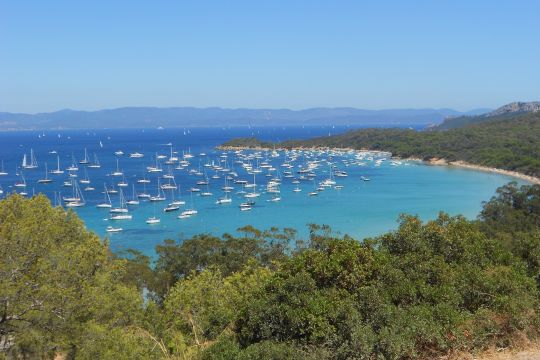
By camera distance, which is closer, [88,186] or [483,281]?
[483,281]

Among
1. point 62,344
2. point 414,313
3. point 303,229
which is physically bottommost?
point 303,229

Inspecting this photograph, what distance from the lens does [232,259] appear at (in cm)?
2542

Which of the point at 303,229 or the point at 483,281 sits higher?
the point at 483,281

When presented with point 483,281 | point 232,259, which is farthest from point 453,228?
point 232,259

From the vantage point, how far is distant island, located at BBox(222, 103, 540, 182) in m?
82.4

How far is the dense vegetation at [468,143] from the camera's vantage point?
82781mm

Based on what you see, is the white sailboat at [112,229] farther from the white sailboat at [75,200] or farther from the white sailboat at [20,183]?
the white sailboat at [20,183]

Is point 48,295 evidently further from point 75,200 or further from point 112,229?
point 75,200

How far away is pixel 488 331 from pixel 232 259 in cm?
1786

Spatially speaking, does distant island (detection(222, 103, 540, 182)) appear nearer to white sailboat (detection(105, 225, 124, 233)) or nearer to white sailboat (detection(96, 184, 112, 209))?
white sailboat (detection(105, 225, 124, 233))

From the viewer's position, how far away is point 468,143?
103938 mm

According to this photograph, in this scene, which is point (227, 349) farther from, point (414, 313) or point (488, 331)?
point (488, 331)

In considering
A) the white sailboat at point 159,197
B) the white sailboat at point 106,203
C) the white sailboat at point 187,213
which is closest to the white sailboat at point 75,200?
the white sailboat at point 106,203

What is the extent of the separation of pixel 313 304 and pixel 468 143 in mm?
104556
